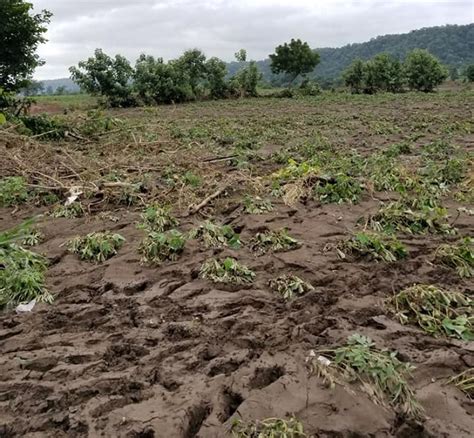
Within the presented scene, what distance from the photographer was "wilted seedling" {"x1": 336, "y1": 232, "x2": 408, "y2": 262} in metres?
4.15

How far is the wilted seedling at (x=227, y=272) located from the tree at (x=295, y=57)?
38.0 metres

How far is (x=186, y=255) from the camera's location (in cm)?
429

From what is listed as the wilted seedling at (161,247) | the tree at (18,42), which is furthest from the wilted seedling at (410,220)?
the tree at (18,42)

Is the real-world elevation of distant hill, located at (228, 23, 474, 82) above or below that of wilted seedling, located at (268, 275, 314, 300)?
above

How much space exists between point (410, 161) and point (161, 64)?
77.5 ft

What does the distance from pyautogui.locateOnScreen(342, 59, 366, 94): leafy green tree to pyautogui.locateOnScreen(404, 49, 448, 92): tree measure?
3.08 meters

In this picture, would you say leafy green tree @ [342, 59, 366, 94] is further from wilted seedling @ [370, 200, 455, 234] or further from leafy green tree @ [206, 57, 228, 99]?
wilted seedling @ [370, 200, 455, 234]

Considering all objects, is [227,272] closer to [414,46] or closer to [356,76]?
[356,76]

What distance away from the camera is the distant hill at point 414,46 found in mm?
86644

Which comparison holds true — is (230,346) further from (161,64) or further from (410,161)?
(161,64)

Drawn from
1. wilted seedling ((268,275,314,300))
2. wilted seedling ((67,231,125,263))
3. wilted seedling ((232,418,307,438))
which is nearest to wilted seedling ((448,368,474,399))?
wilted seedling ((232,418,307,438))

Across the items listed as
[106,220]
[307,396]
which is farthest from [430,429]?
[106,220]

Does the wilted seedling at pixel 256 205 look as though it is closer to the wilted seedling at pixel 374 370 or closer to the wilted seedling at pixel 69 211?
the wilted seedling at pixel 69 211

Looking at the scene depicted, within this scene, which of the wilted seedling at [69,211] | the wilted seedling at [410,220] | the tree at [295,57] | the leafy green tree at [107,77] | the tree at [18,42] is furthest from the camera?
the tree at [295,57]
